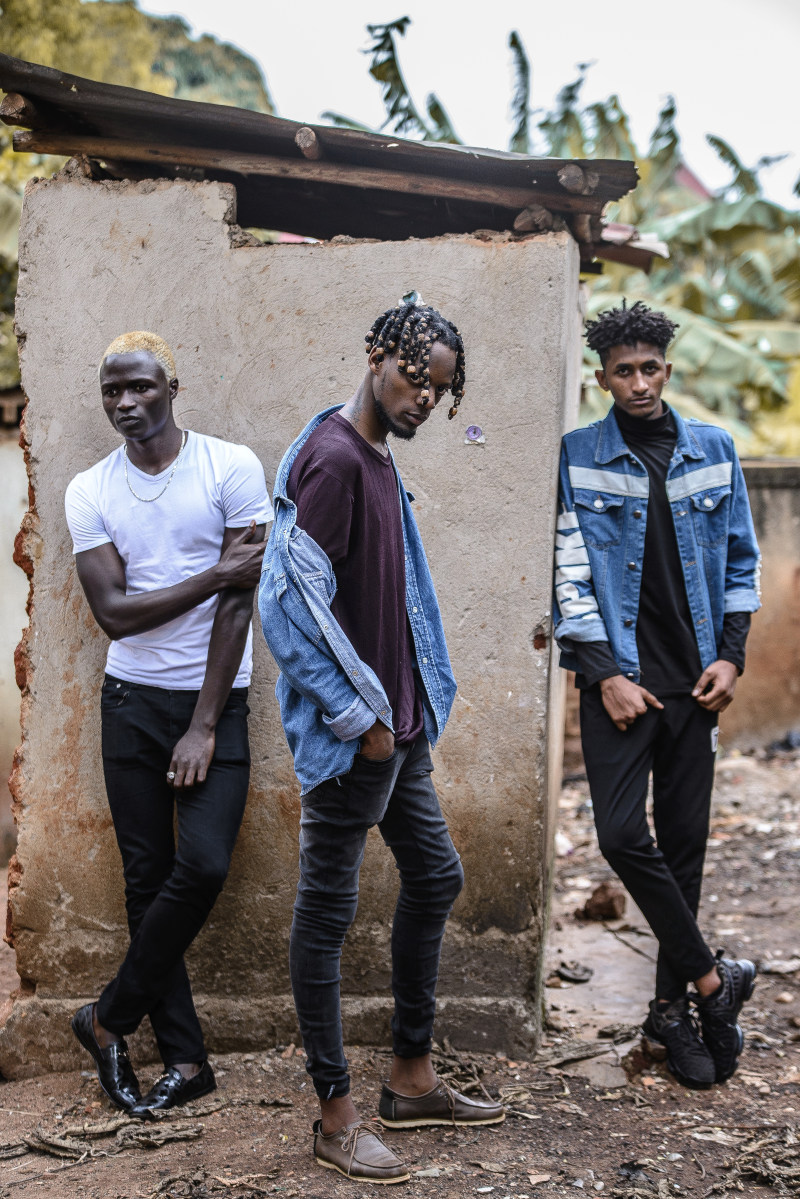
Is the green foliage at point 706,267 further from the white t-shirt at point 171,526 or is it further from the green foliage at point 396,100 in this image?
the white t-shirt at point 171,526

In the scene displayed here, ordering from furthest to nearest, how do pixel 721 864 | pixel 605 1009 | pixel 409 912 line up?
pixel 721 864 < pixel 605 1009 < pixel 409 912

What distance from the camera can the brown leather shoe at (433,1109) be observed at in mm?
2811

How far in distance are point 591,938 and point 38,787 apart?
8.59 feet

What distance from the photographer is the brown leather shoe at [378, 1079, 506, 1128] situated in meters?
2.81

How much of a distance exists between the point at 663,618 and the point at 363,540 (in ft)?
4.07

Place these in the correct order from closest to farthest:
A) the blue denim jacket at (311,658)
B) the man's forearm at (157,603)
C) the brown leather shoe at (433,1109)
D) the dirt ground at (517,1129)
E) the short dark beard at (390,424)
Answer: the blue denim jacket at (311,658) → the short dark beard at (390,424) → the dirt ground at (517,1129) → the brown leather shoe at (433,1109) → the man's forearm at (157,603)

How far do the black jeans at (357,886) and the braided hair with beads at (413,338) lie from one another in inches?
36.9

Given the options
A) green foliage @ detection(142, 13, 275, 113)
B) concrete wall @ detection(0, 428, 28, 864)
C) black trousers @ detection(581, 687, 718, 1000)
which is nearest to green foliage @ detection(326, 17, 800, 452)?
concrete wall @ detection(0, 428, 28, 864)

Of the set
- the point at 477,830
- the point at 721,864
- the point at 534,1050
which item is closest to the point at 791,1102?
the point at 534,1050

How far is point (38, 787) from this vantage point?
3395 millimetres

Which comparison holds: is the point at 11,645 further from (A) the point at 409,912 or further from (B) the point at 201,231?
(A) the point at 409,912

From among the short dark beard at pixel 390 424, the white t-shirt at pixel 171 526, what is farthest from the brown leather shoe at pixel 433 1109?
the short dark beard at pixel 390 424

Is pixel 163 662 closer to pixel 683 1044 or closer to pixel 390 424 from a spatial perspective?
pixel 390 424

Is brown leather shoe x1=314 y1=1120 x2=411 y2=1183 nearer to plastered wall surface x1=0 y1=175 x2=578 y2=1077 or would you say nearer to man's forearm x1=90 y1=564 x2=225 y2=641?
plastered wall surface x1=0 y1=175 x2=578 y2=1077
